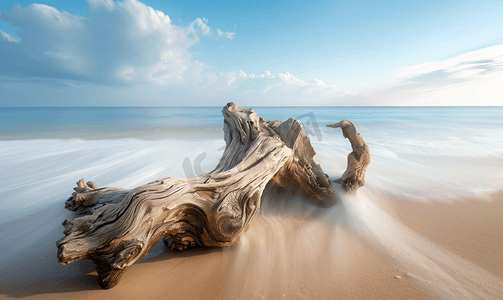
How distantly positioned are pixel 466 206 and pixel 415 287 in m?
2.47

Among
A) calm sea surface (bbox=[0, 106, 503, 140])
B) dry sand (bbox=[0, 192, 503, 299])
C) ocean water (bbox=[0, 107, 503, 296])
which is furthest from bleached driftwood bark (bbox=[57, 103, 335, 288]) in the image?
calm sea surface (bbox=[0, 106, 503, 140])

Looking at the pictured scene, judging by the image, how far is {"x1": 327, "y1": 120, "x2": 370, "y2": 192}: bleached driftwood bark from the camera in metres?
3.41

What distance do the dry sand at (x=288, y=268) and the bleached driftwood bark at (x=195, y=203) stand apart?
177 mm

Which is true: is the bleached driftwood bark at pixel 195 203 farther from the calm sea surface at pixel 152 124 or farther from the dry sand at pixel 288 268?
the calm sea surface at pixel 152 124

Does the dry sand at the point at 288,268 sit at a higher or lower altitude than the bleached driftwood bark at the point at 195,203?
lower

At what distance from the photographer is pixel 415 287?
1711 mm

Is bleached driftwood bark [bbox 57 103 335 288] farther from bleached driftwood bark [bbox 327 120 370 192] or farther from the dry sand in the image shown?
bleached driftwood bark [bbox 327 120 370 192]

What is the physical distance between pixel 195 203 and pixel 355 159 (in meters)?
2.67

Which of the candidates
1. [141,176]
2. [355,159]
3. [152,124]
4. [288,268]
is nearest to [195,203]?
[288,268]

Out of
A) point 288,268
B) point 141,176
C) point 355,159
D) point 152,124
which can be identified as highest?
point 152,124

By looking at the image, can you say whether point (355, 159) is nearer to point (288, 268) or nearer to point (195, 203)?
point (288, 268)

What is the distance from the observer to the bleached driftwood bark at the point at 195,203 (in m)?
1.55

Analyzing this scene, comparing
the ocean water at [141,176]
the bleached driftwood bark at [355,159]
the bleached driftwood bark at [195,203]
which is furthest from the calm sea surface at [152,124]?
the ocean water at [141,176]

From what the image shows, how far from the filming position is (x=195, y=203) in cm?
188
